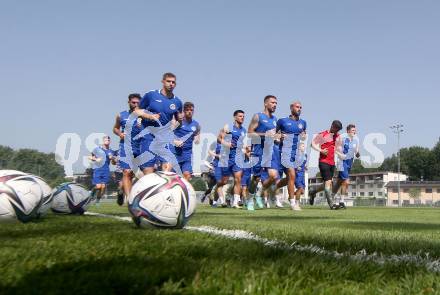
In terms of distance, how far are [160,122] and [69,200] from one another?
222 centimetres

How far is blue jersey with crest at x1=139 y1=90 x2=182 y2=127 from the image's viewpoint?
364 inches

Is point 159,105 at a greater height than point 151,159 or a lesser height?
greater

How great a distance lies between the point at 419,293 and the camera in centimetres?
235

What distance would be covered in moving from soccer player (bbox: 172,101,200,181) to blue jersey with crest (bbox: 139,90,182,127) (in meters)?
1.34

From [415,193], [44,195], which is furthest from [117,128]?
[415,193]

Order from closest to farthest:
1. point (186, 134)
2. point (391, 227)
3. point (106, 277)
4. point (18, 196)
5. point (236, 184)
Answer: point (106, 277), point (18, 196), point (391, 227), point (186, 134), point (236, 184)

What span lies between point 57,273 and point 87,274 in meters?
0.17

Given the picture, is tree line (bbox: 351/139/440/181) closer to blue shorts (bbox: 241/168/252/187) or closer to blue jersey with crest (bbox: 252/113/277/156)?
blue shorts (bbox: 241/168/252/187)

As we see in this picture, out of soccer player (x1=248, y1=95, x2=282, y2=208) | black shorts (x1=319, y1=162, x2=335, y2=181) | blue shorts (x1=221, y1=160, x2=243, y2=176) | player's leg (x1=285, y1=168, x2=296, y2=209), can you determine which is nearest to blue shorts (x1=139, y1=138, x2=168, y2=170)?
player's leg (x1=285, y1=168, x2=296, y2=209)

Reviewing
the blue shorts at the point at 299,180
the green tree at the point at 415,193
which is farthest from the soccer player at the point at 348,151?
the green tree at the point at 415,193

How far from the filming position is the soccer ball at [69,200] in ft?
27.3

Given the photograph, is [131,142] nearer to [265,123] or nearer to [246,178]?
[265,123]

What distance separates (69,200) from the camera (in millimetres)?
8312

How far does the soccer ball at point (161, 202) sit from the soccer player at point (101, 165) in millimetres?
13076
